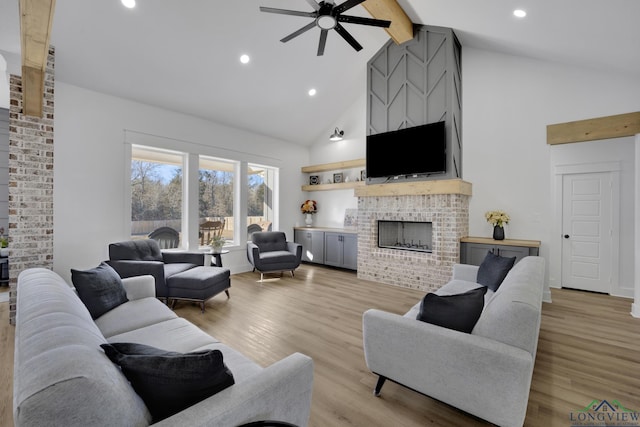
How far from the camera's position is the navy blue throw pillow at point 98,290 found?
85.1 inches

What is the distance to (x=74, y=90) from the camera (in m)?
3.84

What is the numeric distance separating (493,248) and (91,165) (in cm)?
588

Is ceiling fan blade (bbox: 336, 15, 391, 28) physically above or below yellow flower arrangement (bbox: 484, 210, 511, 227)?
above

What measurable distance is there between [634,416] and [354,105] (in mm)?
6066

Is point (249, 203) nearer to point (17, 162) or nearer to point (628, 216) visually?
point (17, 162)

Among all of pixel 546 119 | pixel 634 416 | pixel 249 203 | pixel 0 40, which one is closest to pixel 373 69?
pixel 546 119

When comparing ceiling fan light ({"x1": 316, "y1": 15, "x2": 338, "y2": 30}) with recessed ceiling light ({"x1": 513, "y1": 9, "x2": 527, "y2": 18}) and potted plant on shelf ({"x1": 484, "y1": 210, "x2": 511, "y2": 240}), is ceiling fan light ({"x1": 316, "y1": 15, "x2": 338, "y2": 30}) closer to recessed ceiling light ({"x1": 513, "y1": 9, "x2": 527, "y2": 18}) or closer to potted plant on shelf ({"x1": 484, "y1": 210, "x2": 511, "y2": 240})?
recessed ceiling light ({"x1": 513, "y1": 9, "x2": 527, "y2": 18})

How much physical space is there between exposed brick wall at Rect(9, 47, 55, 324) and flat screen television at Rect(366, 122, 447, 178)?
15.0 feet

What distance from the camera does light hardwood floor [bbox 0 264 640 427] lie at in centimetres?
187

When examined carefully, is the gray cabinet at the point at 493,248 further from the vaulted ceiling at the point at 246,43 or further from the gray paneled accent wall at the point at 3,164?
the gray paneled accent wall at the point at 3,164

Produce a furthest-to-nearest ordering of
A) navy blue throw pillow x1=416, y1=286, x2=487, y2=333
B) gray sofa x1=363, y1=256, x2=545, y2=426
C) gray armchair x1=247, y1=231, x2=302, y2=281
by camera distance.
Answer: gray armchair x1=247, y1=231, x2=302, y2=281, navy blue throw pillow x1=416, y1=286, x2=487, y2=333, gray sofa x1=363, y1=256, x2=545, y2=426

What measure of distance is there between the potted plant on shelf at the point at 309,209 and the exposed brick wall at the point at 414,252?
1706 mm

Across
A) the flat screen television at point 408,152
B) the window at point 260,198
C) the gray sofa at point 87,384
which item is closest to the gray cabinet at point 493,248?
the flat screen television at point 408,152

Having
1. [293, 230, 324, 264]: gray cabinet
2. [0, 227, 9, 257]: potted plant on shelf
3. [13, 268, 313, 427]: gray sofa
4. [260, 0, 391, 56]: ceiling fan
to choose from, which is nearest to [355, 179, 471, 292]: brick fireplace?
[293, 230, 324, 264]: gray cabinet
